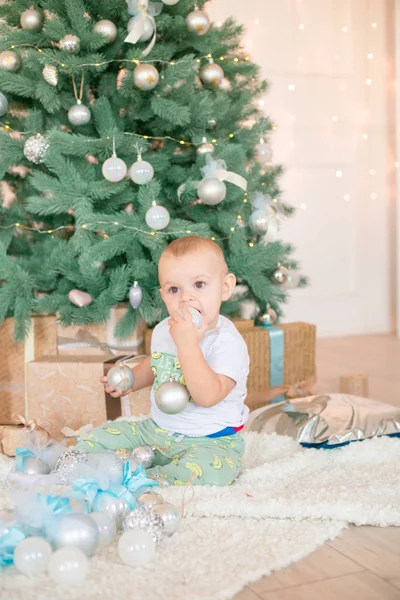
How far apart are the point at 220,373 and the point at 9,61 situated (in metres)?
1.09

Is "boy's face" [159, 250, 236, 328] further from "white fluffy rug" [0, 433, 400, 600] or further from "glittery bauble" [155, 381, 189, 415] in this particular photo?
"white fluffy rug" [0, 433, 400, 600]

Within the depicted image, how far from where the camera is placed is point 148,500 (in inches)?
44.8

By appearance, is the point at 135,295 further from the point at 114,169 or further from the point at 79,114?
the point at 79,114

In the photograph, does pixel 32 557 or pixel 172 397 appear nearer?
pixel 32 557

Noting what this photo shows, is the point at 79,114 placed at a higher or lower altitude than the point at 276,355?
higher

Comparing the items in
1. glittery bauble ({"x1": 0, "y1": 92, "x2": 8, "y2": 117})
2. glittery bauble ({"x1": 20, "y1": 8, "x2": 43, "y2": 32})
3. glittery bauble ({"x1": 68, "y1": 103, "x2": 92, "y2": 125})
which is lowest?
glittery bauble ({"x1": 68, "y1": 103, "x2": 92, "y2": 125})

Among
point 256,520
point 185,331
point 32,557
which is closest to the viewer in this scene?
point 32,557

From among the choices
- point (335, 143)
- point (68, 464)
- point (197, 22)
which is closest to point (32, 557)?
point (68, 464)

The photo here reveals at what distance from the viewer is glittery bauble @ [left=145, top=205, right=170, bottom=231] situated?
1807mm

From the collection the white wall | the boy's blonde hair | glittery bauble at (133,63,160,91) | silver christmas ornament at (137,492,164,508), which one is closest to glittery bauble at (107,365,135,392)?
the boy's blonde hair

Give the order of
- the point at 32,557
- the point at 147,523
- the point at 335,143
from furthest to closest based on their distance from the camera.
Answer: the point at 335,143, the point at 147,523, the point at 32,557

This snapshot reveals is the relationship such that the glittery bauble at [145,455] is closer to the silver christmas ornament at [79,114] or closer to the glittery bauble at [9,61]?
the silver christmas ornament at [79,114]

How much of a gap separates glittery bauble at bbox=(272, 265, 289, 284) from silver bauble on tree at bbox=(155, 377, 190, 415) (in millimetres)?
894

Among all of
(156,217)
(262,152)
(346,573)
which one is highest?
(262,152)
